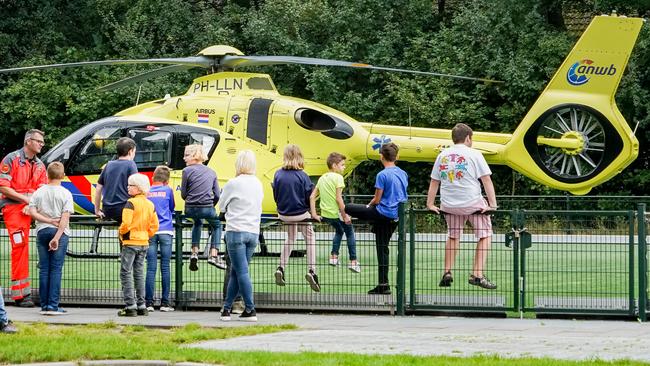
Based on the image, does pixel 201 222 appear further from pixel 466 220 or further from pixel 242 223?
pixel 466 220

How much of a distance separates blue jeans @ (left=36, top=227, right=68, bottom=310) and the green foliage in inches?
888

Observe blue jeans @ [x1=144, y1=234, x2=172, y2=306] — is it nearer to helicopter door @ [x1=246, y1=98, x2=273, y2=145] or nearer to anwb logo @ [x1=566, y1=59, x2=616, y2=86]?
helicopter door @ [x1=246, y1=98, x2=273, y2=145]

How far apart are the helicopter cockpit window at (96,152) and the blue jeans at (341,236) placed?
28.8 feet

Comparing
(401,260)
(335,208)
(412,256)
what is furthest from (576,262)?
(335,208)

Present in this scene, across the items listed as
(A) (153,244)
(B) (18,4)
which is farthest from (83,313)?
(B) (18,4)

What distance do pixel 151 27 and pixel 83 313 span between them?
2864 cm

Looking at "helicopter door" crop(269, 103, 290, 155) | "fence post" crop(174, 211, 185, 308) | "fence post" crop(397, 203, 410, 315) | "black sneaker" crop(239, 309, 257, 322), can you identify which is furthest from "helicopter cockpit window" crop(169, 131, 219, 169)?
"black sneaker" crop(239, 309, 257, 322)

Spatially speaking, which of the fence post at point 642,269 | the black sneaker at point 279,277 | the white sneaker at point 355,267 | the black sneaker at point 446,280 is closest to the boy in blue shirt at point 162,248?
the black sneaker at point 279,277

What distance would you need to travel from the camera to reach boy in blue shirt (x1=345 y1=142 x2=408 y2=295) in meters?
15.0

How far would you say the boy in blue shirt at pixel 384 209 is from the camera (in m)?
15.0

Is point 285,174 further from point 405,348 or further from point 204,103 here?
point 204,103

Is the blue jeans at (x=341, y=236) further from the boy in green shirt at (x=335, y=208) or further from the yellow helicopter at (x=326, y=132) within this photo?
the yellow helicopter at (x=326, y=132)

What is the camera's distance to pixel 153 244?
15.2 meters

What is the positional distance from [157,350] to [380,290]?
4.31m
